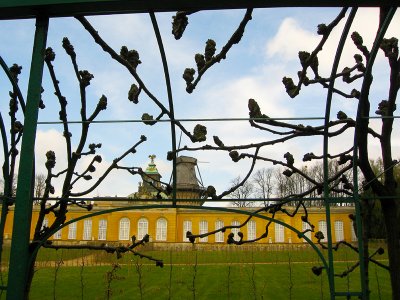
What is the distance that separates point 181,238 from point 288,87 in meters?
33.5

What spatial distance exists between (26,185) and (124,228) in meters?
34.5

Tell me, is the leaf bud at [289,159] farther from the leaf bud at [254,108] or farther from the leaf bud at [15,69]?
the leaf bud at [15,69]

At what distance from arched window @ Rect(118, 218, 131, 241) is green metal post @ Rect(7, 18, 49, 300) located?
34227 millimetres

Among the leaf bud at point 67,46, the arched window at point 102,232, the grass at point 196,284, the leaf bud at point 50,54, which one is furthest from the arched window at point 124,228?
the leaf bud at point 67,46

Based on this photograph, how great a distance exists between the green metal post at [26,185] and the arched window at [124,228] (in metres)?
34.2

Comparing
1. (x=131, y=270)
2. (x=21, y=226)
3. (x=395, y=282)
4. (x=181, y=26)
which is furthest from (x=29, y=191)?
(x=131, y=270)

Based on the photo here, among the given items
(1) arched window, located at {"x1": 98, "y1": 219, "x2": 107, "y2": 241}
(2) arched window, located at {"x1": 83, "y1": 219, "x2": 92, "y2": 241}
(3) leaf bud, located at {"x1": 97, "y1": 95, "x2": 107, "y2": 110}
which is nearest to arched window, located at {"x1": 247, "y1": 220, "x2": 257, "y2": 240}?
(1) arched window, located at {"x1": 98, "y1": 219, "x2": 107, "y2": 241}

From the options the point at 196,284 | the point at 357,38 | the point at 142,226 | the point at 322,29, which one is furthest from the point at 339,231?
the point at 322,29

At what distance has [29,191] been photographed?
139 centimetres

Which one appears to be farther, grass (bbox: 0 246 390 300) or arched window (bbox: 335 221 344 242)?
arched window (bbox: 335 221 344 242)

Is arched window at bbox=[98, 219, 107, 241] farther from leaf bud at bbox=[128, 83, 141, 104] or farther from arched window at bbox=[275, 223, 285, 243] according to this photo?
leaf bud at bbox=[128, 83, 141, 104]

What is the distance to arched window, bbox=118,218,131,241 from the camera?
34528 millimetres

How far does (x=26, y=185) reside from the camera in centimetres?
139

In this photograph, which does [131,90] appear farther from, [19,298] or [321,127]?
[321,127]
